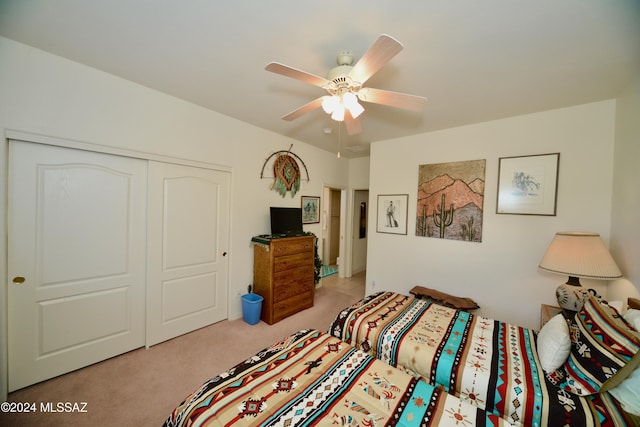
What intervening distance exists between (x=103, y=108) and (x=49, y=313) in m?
1.81

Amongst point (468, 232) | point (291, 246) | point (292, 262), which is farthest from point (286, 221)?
point (468, 232)

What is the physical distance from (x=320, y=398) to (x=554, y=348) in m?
1.41

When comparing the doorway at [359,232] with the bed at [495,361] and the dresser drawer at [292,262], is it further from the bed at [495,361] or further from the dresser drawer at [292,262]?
the bed at [495,361]

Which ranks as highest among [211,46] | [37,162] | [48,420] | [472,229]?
[211,46]

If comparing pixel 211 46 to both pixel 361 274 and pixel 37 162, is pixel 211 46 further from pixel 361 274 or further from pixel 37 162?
pixel 361 274

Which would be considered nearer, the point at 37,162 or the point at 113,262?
the point at 37,162

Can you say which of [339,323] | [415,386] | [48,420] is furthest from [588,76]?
[48,420]

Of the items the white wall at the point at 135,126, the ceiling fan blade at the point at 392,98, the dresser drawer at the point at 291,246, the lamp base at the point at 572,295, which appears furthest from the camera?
the dresser drawer at the point at 291,246

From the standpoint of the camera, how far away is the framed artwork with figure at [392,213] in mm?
3469

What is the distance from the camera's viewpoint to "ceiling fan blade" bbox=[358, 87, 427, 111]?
158cm

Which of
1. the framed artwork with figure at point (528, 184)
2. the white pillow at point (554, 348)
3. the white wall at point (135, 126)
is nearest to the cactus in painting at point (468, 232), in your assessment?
the framed artwork with figure at point (528, 184)

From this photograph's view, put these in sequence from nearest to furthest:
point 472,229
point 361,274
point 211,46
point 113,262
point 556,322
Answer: point 556,322 < point 211,46 < point 113,262 < point 472,229 < point 361,274

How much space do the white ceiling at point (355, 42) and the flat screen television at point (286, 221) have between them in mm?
1561

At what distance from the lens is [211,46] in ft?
5.39
